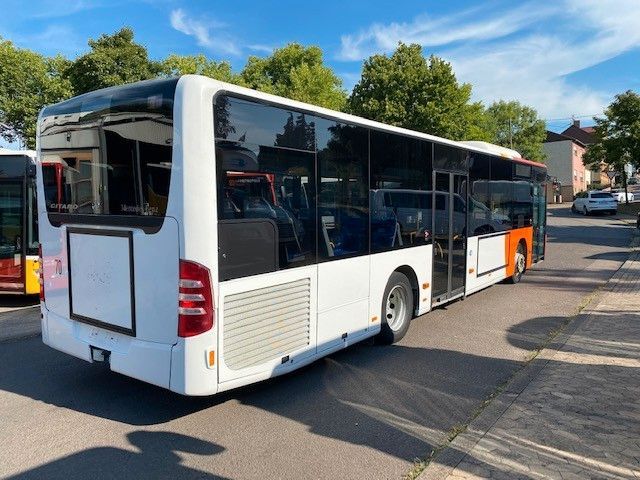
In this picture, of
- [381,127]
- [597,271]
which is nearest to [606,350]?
[381,127]

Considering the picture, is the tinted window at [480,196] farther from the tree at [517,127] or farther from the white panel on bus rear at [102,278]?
the tree at [517,127]

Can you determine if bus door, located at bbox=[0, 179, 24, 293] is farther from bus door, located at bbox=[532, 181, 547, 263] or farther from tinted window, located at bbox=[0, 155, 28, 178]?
bus door, located at bbox=[532, 181, 547, 263]

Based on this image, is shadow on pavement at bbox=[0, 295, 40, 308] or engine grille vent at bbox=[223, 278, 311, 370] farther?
shadow on pavement at bbox=[0, 295, 40, 308]

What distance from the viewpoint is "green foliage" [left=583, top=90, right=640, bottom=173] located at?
103 ft

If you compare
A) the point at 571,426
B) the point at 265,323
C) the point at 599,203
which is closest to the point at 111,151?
the point at 265,323

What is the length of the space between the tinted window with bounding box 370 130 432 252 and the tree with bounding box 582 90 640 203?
29.6 m

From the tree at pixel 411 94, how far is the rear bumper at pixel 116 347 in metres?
26.3

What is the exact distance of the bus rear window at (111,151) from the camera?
156 inches

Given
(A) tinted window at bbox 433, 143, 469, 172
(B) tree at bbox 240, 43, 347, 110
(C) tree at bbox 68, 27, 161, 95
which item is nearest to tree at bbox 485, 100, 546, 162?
(B) tree at bbox 240, 43, 347, 110

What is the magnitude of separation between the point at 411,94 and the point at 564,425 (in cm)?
2834

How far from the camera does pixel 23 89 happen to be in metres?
22.2

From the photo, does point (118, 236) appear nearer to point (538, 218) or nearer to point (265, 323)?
point (265, 323)

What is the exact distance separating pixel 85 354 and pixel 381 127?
13.1ft

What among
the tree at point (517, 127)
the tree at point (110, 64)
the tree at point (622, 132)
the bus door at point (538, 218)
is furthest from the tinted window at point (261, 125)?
the tree at point (517, 127)
